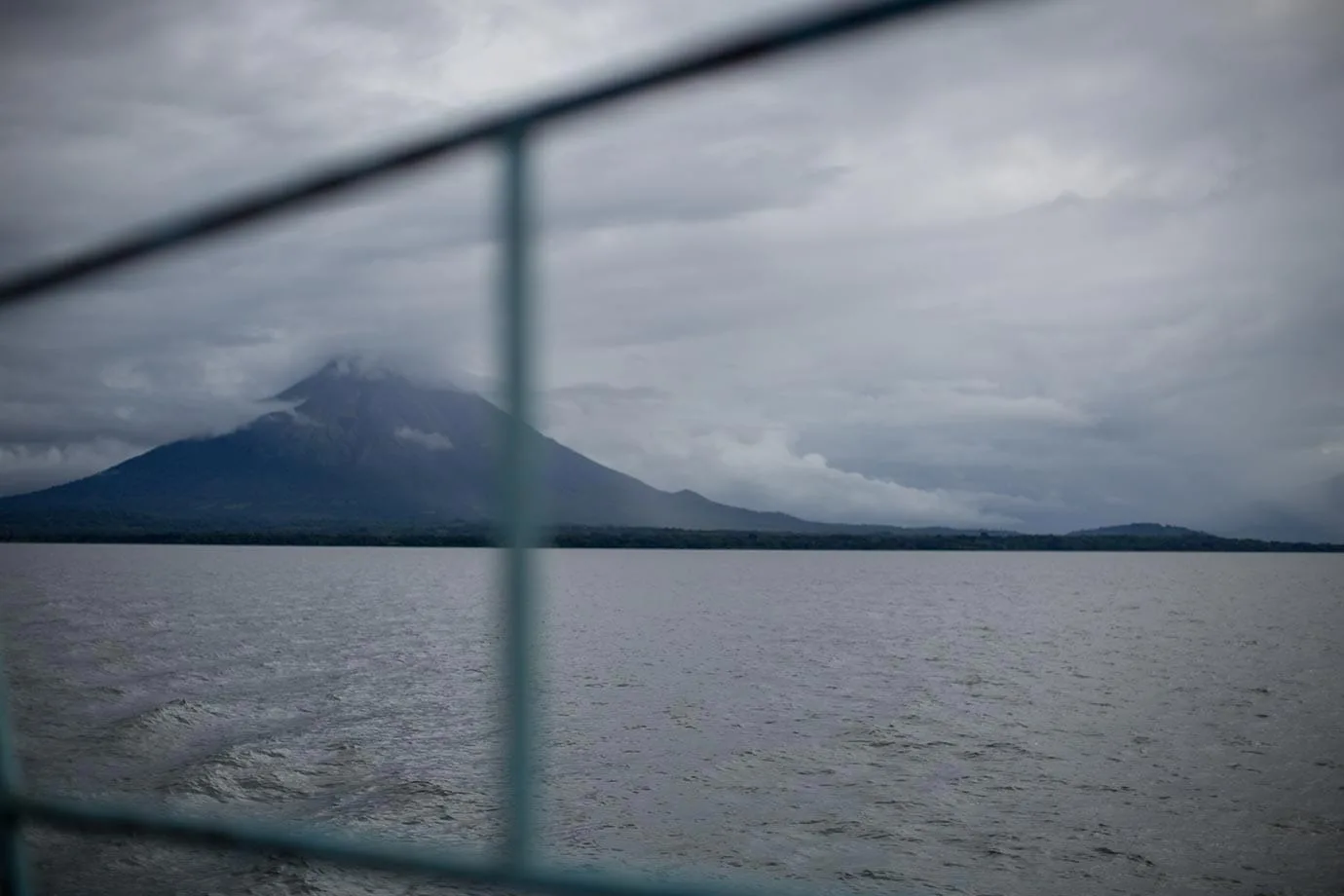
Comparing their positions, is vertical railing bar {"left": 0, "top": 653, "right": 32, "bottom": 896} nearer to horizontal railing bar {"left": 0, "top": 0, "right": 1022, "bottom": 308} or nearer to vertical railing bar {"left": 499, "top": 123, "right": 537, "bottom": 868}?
horizontal railing bar {"left": 0, "top": 0, "right": 1022, "bottom": 308}

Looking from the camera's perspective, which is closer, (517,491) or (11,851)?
(517,491)

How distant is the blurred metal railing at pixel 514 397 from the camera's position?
35.9 inches

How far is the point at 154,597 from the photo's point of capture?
59.5 meters

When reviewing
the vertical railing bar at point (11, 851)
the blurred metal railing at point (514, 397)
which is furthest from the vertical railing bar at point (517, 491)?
the vertical railing bar at point (11, 851)

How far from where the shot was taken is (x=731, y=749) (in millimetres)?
22000

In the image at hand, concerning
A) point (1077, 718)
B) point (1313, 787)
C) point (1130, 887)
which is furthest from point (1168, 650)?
point (1130, 887)

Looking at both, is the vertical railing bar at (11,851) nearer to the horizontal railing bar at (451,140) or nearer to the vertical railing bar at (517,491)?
the horizontal railing bar at (451,140)

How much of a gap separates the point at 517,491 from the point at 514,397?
10 centimetres

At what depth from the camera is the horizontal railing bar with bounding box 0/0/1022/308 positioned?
0.88 m

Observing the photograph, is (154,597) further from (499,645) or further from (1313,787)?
(499,645)

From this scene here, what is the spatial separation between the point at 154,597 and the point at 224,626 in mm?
20299

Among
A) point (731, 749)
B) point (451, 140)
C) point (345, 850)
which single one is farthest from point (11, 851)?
point (731, 749)

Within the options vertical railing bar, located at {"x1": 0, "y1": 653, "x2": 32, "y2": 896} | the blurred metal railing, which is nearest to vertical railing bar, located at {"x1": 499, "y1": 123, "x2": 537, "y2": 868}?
the blurred metal railing

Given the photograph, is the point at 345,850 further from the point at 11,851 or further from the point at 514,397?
the point at 11,851
